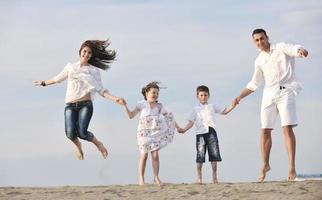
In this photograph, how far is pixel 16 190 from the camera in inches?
464

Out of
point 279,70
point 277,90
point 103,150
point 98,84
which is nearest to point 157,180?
point 103,150

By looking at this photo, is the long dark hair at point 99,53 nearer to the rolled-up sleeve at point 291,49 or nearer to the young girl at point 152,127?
the young girl at point 152,127

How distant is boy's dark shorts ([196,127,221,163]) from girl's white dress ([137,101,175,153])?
1.06 m

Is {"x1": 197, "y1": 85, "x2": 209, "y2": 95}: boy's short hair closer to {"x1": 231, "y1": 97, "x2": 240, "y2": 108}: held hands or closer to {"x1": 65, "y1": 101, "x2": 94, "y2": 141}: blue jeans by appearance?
{"x1": 231, "y1": 97, "x2": 240, "y2": 108}: held hands

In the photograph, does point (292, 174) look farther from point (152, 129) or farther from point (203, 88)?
point (203, 88)

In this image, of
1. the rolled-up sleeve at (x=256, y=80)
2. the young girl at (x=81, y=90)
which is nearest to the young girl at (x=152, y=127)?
the young girl at (x=81, y=90)

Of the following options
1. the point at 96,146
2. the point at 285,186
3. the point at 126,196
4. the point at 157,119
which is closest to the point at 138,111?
the point at 157,119

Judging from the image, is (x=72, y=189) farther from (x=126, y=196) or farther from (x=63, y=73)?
(x=63, y=73)

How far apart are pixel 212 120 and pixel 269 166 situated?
178cm

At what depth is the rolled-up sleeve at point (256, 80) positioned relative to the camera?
12656 mm

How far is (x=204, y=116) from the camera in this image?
45.4 ft

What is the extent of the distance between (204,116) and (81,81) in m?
2.41

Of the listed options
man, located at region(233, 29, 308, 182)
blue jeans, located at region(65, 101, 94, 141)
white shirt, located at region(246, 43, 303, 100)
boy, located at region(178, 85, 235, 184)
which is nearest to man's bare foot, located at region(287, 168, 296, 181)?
man, located at region(233, 29, 308, 182)

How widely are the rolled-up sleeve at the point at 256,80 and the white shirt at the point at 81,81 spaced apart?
263 centimetres
